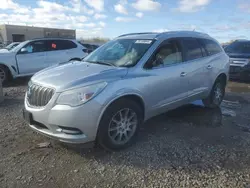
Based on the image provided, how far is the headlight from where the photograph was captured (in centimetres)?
307

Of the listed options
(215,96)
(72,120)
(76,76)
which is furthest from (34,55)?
(72,120)

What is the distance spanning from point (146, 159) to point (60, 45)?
25.6ft

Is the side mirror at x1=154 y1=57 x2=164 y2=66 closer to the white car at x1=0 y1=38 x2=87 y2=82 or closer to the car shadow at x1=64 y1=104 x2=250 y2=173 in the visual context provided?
the car shadow at x1=64 y1=104 x2=250 y2=173

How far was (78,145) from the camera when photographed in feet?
10.5

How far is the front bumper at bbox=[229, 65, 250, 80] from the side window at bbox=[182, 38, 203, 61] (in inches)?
204

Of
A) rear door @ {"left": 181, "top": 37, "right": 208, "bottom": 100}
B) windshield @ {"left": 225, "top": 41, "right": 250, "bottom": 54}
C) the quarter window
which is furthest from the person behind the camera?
windshield @ {"left": 225, "top": 41, "right": 250, "bottom": 54}

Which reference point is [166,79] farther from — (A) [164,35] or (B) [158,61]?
(A) [164,35]

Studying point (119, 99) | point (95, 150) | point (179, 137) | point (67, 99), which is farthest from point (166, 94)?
point (67, 99)

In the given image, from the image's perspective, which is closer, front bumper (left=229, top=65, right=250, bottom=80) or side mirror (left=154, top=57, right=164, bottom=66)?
side mirror (left=154, top=57, right=164, bottom=66)

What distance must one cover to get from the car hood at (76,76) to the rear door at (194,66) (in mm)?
1639

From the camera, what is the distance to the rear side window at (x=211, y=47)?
17.7ft

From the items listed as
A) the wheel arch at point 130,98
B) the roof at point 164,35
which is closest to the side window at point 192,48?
the roof at point 164,35

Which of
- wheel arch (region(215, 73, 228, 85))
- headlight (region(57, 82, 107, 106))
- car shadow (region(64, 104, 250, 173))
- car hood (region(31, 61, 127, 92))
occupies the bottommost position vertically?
car shadow (region(64, 104, 250, 173))

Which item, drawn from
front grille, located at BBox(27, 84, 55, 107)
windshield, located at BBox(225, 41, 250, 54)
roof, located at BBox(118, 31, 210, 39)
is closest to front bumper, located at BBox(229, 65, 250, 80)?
windshield, located at BBox(225, 41, 250, 54)
